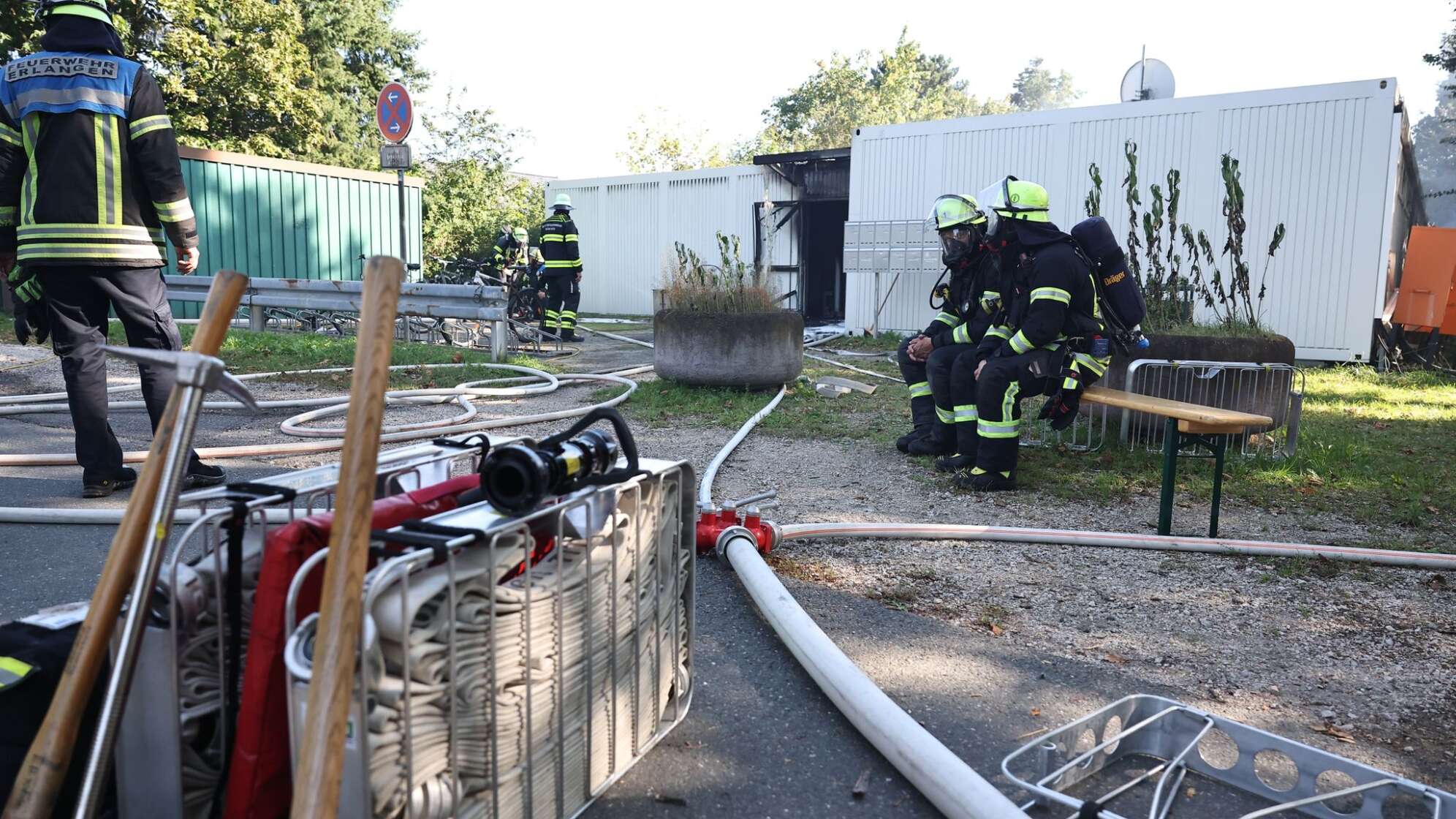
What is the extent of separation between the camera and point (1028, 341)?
534cm

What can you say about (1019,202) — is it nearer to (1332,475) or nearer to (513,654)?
(1332,475)

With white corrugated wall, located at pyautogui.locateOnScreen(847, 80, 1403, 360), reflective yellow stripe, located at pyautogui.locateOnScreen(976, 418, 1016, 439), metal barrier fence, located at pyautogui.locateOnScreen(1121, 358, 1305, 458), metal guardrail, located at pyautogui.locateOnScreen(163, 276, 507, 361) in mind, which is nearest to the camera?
reflective yellow stripe, located at pyautogui.locateOnScreen(976, 418, 1016, 439)

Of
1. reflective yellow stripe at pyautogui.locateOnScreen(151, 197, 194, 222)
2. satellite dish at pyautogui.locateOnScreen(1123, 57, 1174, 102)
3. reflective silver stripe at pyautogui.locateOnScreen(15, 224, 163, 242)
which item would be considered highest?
satellite dish at pyautogui.locateOnScreen(1123, 57, 1174, 102)

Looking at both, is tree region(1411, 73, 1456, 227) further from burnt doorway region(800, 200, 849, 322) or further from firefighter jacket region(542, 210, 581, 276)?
firefighter jacket region(542, 210, 581, 276)

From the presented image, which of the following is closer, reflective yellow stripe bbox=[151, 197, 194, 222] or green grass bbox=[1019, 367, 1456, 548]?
reflective yellow stripe bbox=[151, 197, 194, 222]

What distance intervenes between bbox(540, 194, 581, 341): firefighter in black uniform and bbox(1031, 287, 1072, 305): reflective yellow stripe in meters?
8.31

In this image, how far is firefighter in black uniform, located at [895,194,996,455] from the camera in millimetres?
5949

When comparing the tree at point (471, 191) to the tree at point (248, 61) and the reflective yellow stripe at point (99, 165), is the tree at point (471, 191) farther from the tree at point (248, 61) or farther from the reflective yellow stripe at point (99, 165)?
the reflective yellow stripe at point (99, 165)

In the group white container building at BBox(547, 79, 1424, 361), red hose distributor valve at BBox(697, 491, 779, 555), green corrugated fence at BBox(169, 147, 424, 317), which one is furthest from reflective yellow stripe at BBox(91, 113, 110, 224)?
green corrugated fence at BBox(169, 147, 424, 317)

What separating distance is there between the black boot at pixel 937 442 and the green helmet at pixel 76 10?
4.71 meters

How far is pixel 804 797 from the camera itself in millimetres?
2205

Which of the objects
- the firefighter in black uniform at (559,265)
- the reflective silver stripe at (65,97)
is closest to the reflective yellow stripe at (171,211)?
the reflective silver stripe at (65,97)

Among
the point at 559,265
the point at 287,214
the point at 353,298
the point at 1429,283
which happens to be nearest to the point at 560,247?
the point at 559,265

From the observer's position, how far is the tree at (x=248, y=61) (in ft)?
68.0
